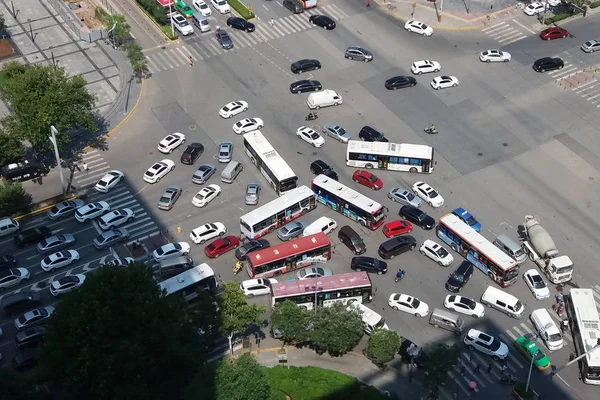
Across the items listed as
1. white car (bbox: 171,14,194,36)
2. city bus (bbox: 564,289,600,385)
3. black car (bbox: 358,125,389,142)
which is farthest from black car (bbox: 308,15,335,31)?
city bus (bbox: 564,289,600,385)

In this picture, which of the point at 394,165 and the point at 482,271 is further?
the point at 394,165

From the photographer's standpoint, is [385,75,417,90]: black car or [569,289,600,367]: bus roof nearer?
[569,289,600,367]: bus roof

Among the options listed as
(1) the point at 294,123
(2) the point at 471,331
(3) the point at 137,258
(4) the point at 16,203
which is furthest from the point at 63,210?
(2) the point at 471,331

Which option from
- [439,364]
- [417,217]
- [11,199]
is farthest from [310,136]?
[439,364]

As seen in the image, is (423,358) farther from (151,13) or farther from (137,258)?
(151,13)

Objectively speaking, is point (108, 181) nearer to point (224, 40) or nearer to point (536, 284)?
point (224, 40)

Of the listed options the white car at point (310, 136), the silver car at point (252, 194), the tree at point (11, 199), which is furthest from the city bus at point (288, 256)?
the tree at point (11, 199)

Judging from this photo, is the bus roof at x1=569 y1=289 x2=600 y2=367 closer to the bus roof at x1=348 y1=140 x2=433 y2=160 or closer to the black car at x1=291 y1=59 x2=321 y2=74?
the bus roof at x1=348 y1=140 x2=433 y2=160
